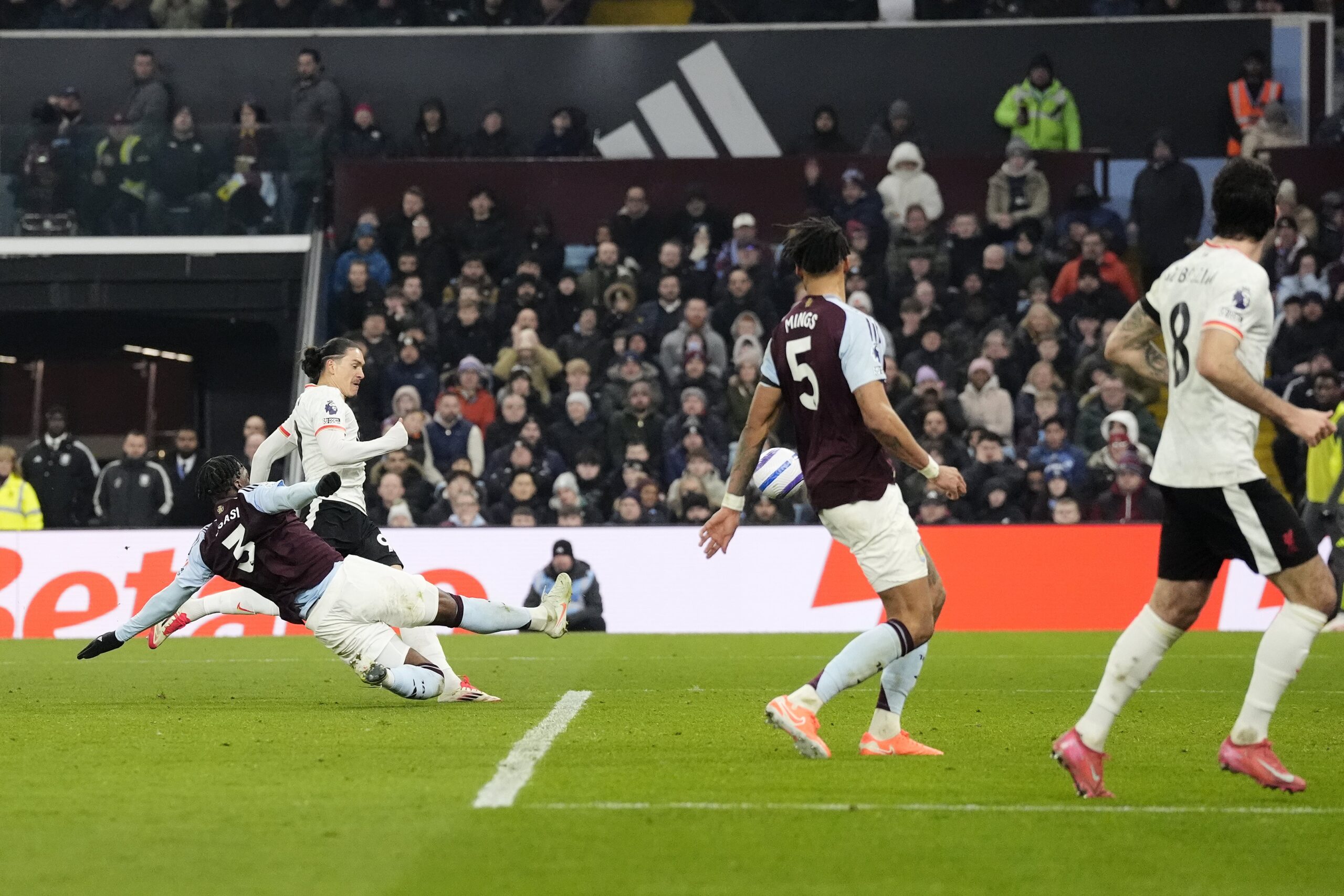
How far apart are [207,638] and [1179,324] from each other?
12.1 metres

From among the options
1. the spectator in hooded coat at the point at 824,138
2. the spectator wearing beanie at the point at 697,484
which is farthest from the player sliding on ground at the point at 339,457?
the spectator in hooded coat at the point at 824,138

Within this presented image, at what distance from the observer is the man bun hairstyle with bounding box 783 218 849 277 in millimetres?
6961

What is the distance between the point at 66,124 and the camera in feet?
66.6

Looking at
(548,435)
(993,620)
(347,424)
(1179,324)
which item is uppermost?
(1179,324)

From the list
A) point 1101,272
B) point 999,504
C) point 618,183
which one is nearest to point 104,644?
point 999,504

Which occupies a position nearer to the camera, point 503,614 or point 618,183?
point 503,614

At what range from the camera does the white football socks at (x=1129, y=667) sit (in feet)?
19.7

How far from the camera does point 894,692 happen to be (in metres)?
7.24

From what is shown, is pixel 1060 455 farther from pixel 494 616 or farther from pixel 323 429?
pixel 323 429

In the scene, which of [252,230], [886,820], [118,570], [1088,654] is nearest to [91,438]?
[252,230]

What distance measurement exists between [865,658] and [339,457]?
376cm

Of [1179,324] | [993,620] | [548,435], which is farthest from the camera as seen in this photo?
[548,435]

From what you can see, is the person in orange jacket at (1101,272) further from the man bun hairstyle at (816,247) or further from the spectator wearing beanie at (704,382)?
the man bun hairstyle at (816,247)

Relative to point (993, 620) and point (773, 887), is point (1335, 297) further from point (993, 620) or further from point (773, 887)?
point (773, 887)
